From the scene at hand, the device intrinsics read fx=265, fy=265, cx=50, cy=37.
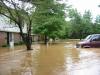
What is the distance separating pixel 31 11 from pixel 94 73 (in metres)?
17.6

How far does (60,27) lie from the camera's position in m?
47.0

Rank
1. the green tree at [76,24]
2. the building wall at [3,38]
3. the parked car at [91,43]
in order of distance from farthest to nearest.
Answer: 1. the green tree at [76,24]
2. the building wall at [3,38]
3. the parked car at [91,43]

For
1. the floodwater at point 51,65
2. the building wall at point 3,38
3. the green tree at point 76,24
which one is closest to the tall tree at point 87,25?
the green tree at point 76,24

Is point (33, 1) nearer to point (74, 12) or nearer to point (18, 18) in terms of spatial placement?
point (18, 18)

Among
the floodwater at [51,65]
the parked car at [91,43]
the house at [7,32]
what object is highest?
the house at [7,32]

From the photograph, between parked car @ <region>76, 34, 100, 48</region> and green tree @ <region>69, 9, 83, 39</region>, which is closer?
parked car @ <region>76, 34, 100, 48</region>

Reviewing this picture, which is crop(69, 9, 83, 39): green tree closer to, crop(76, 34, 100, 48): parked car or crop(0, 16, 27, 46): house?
crop(0, 16, 27, 46): house

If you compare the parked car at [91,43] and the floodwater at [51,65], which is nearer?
the floodwater at [51,65]

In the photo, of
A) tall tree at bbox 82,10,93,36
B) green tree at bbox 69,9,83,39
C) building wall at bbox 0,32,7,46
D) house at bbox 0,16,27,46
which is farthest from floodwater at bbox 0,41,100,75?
green tree at bbox 69,9,83,39

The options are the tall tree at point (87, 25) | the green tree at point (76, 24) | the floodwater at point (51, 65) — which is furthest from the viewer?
the green tree at point (76, 24)

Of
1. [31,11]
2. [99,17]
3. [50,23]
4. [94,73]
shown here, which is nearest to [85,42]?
[31,11]

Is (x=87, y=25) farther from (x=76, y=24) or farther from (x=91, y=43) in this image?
(x=91, y=43)

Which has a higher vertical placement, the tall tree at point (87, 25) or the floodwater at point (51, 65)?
the tall tree at point (87, 25)

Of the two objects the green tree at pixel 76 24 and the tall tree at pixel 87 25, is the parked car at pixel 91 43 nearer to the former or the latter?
the tall tree at pixel 87 25
